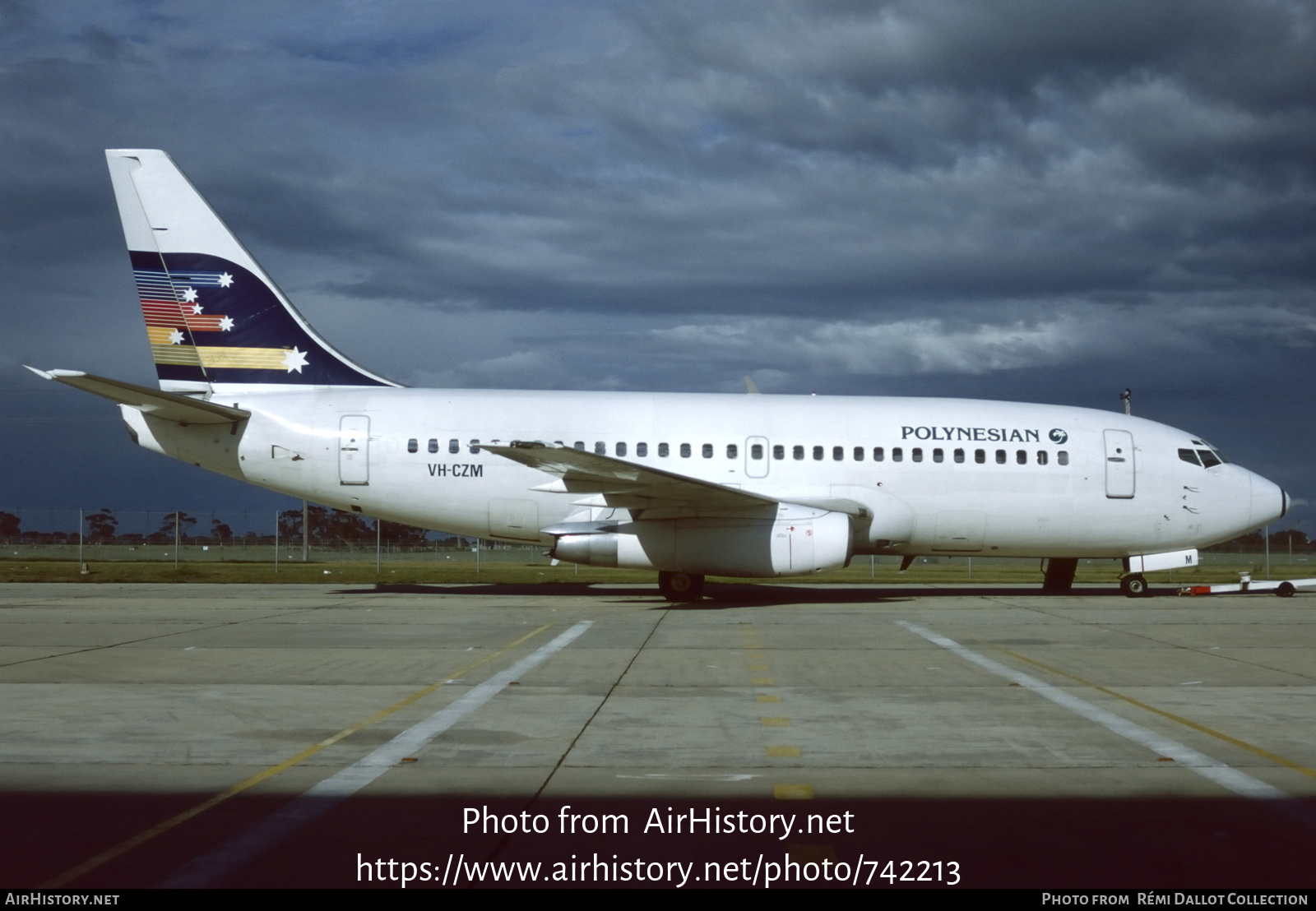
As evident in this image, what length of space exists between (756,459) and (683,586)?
110 inches

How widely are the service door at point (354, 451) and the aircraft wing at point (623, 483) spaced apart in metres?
3.48

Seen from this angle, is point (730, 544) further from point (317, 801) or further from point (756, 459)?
point (317, 801)

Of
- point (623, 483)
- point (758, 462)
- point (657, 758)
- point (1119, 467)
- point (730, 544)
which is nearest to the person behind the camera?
point (657, 758)

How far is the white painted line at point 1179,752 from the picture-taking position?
5.80 metres

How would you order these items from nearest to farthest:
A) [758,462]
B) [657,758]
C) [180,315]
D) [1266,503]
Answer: [657,758] → [758,462] → [180,315] → [1266,503]

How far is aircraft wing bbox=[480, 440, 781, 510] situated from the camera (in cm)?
1842

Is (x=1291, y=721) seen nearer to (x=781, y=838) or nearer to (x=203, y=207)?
(x=781, y=838)

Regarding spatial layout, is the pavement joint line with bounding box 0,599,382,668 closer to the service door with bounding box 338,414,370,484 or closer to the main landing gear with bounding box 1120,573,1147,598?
the service door with bounding box 338,414,370,484

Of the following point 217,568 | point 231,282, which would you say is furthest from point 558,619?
point 217,568

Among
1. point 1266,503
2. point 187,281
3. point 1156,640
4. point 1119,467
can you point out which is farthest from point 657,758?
point 1266,503

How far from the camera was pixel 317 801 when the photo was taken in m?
5.87

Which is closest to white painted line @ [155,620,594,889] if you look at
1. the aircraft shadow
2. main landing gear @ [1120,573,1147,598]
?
the aircraft shadow

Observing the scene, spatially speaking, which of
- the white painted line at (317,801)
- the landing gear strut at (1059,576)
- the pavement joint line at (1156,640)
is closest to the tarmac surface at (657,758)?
the white painted line at (317,801)

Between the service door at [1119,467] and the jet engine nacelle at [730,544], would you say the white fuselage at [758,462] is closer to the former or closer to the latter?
the service door at [1119,467]
